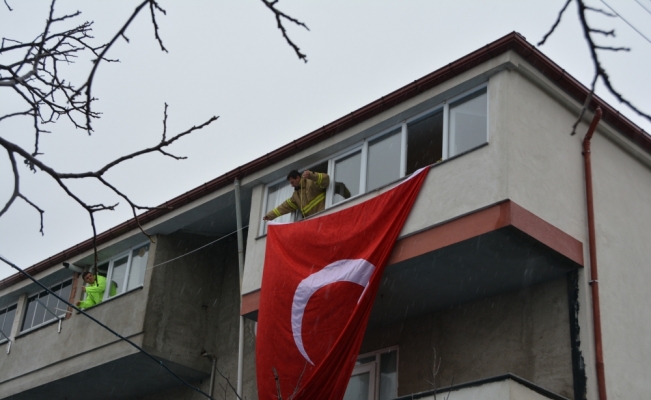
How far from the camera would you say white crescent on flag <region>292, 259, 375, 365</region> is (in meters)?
12.5

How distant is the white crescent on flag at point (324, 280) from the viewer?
1252 cm

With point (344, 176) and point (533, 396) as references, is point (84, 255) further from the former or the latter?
point (533, 396)

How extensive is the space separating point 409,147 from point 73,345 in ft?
27.5

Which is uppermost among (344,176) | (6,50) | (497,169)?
(344,176)

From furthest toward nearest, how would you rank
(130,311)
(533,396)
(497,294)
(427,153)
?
(130,311)
(427,153)
(497,294)
(533,396)

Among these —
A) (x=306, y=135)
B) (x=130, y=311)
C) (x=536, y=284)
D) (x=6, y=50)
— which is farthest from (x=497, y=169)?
(x=130, y=311)

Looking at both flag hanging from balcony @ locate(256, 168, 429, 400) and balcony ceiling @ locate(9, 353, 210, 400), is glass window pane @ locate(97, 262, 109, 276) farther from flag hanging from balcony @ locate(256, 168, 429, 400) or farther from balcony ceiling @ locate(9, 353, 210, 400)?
flag hanging from balcony @ locate(256, 168, 429, 400)

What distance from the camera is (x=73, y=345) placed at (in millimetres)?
18062

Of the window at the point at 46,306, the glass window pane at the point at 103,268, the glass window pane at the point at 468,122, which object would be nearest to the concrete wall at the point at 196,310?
the glass window pane at the point at 103,268

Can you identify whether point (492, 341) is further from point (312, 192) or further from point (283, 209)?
point (283, 209)

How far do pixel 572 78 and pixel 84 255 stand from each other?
11.3m

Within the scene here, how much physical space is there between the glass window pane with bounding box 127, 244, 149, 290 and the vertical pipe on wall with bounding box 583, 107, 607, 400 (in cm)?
903

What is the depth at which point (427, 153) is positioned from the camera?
14000 millimetres

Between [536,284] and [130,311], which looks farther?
[130,311]
